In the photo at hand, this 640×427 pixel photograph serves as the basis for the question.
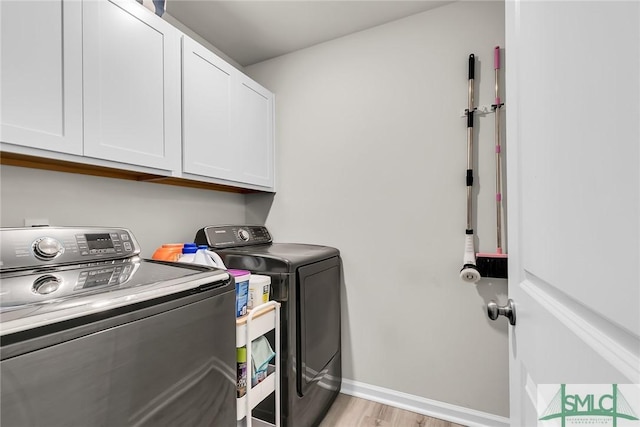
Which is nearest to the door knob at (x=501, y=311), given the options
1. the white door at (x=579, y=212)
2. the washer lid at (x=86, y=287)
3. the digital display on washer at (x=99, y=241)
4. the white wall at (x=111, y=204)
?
the white door at (x=579, y=212)

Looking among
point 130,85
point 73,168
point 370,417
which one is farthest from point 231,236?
point 370,417

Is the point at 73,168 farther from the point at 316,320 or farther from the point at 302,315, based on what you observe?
the point at 316,320

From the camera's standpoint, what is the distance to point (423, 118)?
6.29 feet

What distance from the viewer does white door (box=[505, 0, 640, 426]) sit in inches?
13.1

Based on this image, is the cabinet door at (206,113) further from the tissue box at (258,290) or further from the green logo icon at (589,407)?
the green logo icon at (589,407)

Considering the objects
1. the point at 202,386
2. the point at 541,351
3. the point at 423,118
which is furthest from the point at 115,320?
the point at 423,118

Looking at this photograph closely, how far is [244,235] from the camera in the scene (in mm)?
2117

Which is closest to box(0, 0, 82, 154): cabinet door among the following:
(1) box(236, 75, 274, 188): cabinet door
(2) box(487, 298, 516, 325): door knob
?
(1) box(236, 75, 274, 188): cabinet door

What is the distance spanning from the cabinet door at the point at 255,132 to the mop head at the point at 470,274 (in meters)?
1.50

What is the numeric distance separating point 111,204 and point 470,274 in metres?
2.01

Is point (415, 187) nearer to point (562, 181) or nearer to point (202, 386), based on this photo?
point (562, 181)

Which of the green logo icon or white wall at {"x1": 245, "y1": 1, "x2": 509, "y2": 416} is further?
white wall at {"x1": 245, "y1": 1, "x2": 509, "y2": 416}

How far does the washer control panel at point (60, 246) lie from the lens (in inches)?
39.3

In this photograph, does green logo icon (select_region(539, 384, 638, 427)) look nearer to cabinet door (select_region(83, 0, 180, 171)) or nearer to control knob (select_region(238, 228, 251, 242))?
cabinet door (select_region(83, 0, 180, 171))
